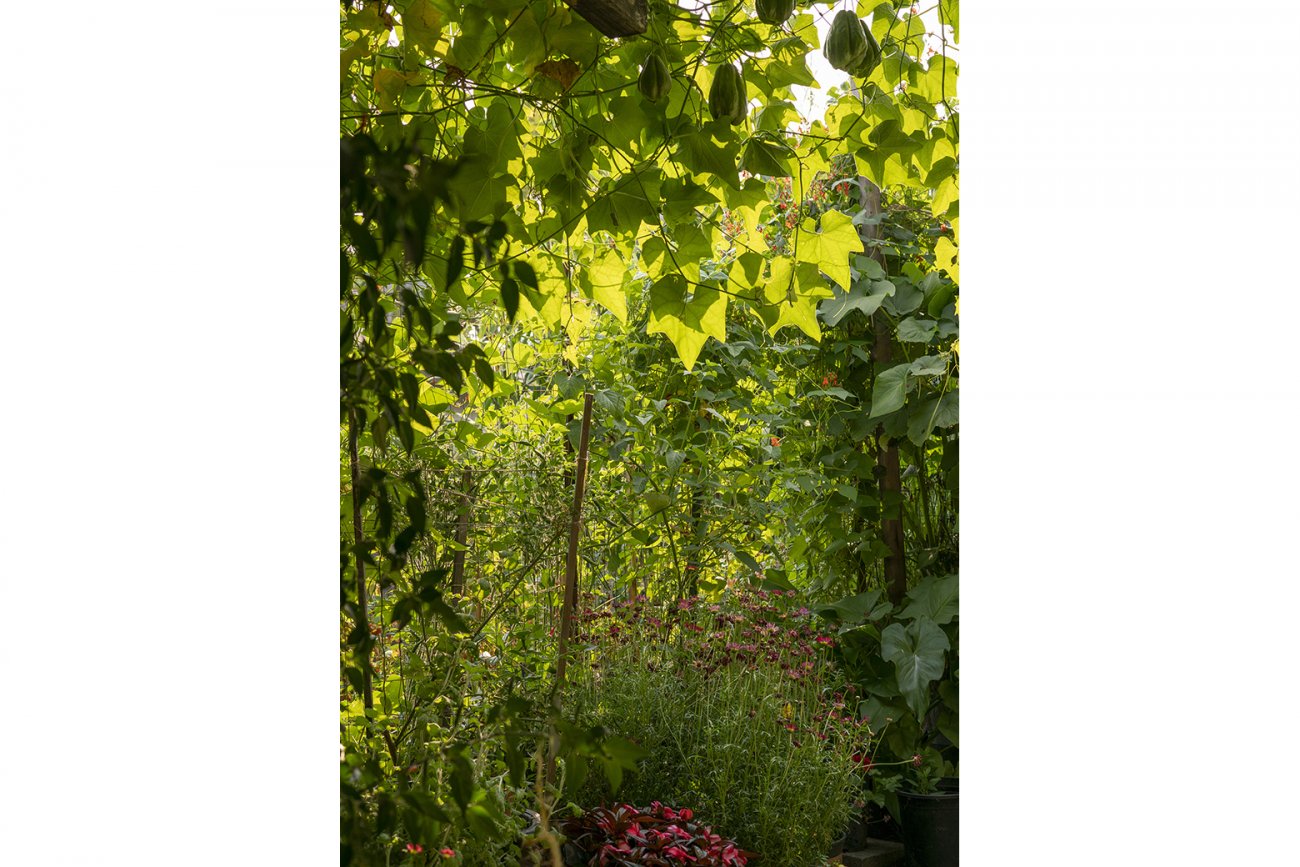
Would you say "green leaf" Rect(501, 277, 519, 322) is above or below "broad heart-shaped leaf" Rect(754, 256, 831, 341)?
below

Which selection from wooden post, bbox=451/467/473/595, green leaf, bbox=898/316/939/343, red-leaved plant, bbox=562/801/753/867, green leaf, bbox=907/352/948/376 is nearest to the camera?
red-leaved plant, bbox=562/801/753/867

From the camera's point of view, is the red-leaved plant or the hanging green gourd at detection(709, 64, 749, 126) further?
the red-leaved plant

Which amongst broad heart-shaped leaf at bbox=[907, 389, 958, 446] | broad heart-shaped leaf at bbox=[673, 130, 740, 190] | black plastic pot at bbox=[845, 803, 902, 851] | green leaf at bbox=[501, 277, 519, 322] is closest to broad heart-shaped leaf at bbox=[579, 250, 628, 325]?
broad heart-shaped leaf at bbox=[673, 130, 740, 190]

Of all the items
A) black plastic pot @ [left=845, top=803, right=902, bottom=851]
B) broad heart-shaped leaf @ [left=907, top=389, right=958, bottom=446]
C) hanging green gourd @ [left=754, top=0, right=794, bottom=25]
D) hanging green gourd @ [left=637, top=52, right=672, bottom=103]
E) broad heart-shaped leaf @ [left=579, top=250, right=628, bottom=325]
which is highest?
hanging green gourd @ [left=754, top=0, right=794, bottom=25]

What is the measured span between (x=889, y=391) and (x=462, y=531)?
112 centimetres

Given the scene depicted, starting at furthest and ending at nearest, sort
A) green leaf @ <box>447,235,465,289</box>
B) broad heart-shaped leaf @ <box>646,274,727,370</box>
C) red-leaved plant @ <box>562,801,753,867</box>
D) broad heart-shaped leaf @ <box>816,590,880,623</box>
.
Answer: broad heart-shaped leaf @ <box>816,590,880,623</box>
red-leaved plant @ <box>562,801,753,867</box>
broad heart-shaped leaf @ <box>646,274,727,370</box>
green leaf @ <box>447,235,465,289</box>

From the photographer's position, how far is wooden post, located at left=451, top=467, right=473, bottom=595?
2135 mm

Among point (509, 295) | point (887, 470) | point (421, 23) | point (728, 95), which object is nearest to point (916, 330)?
point (887, 470)

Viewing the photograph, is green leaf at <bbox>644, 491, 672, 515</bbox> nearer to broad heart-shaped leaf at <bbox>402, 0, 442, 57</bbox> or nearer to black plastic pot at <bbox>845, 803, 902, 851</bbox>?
black plastic pot at <bbox>845, 803, 902, 851</bbox>

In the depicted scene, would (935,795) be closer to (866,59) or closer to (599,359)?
(599,359)

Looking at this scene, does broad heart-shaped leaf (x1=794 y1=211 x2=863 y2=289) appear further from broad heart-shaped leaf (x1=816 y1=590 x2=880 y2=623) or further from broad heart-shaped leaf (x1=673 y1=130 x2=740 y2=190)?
broad heart-shaped leaf (x1=816 y1=590 x2=880 y2=623)

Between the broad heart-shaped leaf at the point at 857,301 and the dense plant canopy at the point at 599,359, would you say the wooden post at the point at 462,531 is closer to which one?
the dense plant canopy at the point at 599,359

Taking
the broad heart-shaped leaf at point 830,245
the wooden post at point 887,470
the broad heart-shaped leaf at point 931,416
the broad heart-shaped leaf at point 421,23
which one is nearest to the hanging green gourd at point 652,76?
the broad heart-shaped leaf at point 421,23
